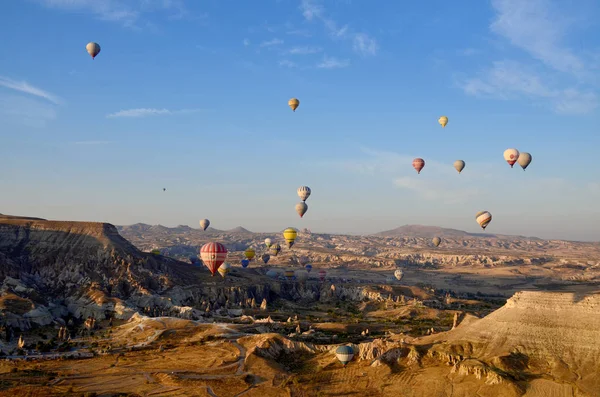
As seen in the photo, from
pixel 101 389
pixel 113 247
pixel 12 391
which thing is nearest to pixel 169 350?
pixel 101 389

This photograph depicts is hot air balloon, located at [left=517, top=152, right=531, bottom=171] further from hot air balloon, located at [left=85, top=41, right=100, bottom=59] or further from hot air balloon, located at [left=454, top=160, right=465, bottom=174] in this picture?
hot air balloon, located at [left=85, top=41, right=100, bottom=59]

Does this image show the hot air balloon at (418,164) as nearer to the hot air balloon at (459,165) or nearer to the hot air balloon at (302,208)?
the hot air balloon at (459,165)

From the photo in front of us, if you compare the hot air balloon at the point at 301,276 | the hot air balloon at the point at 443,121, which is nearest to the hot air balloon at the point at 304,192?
the hot air balloon at the point at 443,121

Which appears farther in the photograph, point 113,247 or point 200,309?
point 113,247

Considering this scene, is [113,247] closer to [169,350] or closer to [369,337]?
[169,350]

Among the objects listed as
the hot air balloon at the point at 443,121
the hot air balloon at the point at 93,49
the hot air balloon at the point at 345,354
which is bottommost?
the hot air balloon at the point at 345,354

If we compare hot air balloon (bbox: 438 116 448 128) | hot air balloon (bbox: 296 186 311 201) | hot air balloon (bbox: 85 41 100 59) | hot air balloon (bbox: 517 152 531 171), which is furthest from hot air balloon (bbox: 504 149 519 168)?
hot air balloon (bbox: 85 41 100 59)

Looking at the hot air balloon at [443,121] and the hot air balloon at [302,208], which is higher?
the hot air balloon at [443,121]
